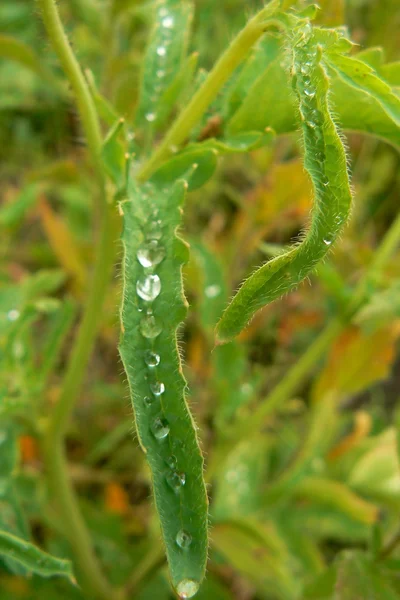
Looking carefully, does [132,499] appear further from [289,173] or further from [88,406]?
[289,173]

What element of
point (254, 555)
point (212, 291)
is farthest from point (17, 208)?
point (254, 555)

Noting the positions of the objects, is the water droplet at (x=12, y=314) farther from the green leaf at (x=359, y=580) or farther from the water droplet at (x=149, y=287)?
the green leaf at (x=359, y=580)

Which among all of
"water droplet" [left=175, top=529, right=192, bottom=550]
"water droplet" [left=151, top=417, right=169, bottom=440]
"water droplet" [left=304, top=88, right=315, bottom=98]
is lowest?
"water droplet" [left=175, top=529, right=192, bottom=550]

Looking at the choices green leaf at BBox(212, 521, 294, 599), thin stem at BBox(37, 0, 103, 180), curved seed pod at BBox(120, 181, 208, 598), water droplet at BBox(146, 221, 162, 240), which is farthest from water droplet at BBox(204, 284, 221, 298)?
curved seed pod at BBox(120, 181, 208, 598)

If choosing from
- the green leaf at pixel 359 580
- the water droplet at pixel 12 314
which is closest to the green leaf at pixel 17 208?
the water droplet at pixel 12 314

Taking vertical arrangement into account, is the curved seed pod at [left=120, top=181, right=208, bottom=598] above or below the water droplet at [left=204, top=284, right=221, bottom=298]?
above

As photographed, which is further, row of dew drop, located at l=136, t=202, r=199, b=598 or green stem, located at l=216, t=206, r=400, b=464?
green stem, located at l=216, t=206, r=400, b=464

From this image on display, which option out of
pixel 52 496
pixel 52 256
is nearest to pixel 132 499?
pixel 52 496

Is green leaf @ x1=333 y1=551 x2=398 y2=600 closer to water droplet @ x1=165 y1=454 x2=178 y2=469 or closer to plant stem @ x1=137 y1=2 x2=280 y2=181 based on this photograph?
water droplet @ x1=165 y1=454 x2=178 y2=469
